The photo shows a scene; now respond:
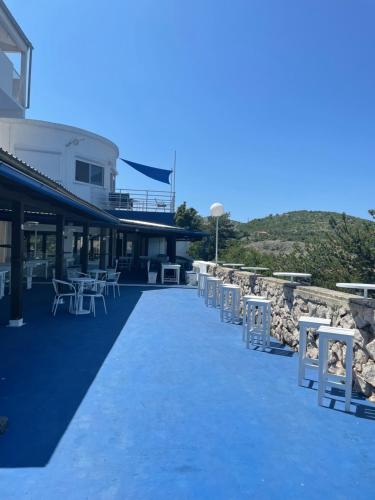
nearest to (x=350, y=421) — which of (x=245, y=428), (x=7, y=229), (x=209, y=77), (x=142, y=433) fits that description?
(x=245, y=428)

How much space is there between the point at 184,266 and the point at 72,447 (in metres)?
16.4

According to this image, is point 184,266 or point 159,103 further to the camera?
point 184,266

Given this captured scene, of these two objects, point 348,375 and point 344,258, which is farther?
point 344,258

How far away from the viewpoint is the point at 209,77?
13.4 meters

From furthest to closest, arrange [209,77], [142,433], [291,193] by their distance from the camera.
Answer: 1. [291,193]
2. [209,77]
3. [142,433]

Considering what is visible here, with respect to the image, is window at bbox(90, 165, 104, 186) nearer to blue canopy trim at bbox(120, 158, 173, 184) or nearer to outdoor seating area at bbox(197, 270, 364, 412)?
blue canopy trim at bbox(120, 158, 173, 184)

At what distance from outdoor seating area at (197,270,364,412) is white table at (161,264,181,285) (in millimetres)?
5360

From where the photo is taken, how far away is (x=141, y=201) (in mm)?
20891

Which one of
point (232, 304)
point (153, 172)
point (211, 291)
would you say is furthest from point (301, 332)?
point (153, 172)

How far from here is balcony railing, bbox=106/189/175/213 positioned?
20.5m

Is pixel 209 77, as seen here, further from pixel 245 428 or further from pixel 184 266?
pixel 245 428

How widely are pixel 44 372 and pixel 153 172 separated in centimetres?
2060

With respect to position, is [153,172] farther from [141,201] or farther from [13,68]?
[13,68]

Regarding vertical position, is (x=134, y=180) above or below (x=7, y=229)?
above
